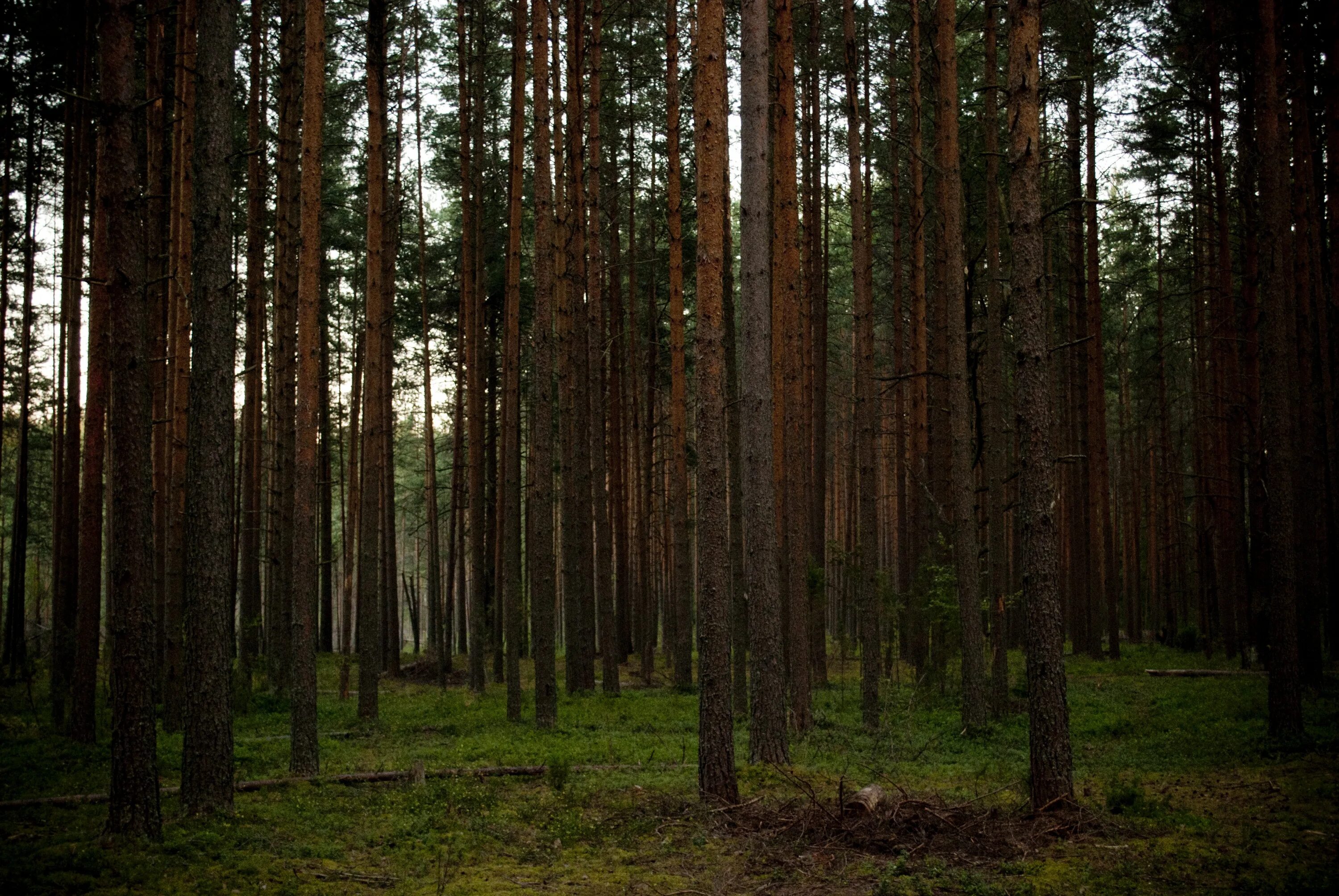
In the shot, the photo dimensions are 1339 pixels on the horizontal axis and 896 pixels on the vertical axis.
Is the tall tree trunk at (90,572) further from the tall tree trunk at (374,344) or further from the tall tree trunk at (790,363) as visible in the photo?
the tall tree trunk at (790,363)

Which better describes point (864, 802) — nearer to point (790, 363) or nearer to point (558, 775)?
point (558, 775)

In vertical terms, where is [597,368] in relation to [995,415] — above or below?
above

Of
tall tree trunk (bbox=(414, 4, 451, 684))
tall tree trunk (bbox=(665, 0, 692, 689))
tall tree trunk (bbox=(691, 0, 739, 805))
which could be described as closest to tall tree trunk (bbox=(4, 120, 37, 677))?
tall tree trunk (bbox=(414, 4, 451, 684))

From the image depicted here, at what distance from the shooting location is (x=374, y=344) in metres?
13.9

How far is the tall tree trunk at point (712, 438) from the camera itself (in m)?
8.53

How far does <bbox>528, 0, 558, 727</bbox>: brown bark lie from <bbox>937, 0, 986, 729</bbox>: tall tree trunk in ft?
Result: 19.6

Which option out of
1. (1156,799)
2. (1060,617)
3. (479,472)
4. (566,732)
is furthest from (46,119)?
(1156,799)

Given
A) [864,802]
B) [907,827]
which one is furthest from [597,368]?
[907,827]

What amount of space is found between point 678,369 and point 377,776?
8617mm

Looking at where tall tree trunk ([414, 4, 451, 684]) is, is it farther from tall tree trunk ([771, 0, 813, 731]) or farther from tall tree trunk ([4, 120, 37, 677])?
tall tree trunk ([771, 0, 813, 731])

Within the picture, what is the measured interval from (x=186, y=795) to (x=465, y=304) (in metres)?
15.4

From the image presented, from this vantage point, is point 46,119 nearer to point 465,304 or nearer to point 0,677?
point 465,304

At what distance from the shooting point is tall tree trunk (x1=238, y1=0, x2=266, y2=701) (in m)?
16.1

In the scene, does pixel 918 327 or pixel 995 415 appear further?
pixel 918 327
